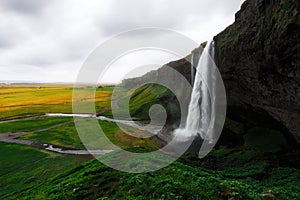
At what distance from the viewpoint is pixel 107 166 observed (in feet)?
55.8

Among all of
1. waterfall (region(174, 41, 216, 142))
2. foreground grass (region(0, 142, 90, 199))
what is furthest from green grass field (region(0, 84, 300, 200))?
waterfall (region(174, 41, 216, 142))

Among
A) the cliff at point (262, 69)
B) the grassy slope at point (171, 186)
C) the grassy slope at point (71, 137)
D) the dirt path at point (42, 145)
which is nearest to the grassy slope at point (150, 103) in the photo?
the grassy slope at point (71, 137)

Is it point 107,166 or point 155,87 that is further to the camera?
point 155,87

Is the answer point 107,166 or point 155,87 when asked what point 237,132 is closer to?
point 107,166

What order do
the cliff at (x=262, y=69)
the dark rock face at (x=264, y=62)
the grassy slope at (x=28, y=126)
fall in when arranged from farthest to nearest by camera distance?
the grassy slope at (x=28, y=126), the cliff at (x=262, y=69), the dark rock face at (x=264, y=62)

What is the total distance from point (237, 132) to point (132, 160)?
19.7 meters

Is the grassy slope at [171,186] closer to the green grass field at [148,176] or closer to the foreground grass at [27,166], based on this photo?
the green grass field at [148,176]

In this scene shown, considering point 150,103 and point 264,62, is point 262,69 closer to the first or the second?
point 264,62

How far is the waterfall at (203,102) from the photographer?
33.3 metres

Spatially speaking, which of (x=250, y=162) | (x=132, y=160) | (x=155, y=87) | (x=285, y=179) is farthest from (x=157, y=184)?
(x=155, y=87)

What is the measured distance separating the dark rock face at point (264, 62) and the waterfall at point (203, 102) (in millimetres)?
2618

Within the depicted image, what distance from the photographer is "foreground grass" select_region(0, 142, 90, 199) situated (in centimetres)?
2353

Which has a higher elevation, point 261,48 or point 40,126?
point 261,48

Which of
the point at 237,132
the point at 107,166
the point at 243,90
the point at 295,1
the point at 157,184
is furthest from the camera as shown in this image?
the point at 237,132
